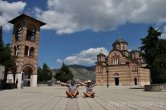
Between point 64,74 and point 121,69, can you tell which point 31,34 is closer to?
point 64,74

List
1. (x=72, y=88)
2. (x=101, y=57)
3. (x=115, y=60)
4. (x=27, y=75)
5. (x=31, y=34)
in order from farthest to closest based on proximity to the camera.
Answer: (x=101, y=57), (x=115, y=60), (x=31, y=34), (x=27, y=75), (x=72, y=88)

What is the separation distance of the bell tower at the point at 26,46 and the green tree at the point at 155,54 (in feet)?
90.1

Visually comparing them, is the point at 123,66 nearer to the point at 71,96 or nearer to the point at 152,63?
the point at 152,63

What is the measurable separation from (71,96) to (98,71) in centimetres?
6429

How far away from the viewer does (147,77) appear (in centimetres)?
7400

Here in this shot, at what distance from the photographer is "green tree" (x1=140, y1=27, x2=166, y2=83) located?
98.4ft

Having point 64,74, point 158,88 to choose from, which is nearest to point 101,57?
point 64,74

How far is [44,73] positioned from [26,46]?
36.4 meters

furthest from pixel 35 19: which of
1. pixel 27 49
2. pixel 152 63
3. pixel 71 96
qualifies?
pixel 71 96

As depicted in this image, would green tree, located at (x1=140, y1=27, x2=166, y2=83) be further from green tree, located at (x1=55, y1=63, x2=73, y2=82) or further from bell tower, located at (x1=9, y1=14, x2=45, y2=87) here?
green tree, located at (x1=55, y1=63, x2=73, y2=82)

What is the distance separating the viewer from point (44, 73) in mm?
86562

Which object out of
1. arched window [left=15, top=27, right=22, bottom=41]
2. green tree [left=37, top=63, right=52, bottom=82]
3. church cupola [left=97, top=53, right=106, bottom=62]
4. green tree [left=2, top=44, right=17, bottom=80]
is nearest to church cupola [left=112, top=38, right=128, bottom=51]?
church cupola [left=97, top=53, right=106, bottom=62]

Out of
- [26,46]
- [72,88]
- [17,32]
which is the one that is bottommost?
[72,88]

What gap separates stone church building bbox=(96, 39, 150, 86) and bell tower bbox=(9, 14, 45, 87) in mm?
25096
